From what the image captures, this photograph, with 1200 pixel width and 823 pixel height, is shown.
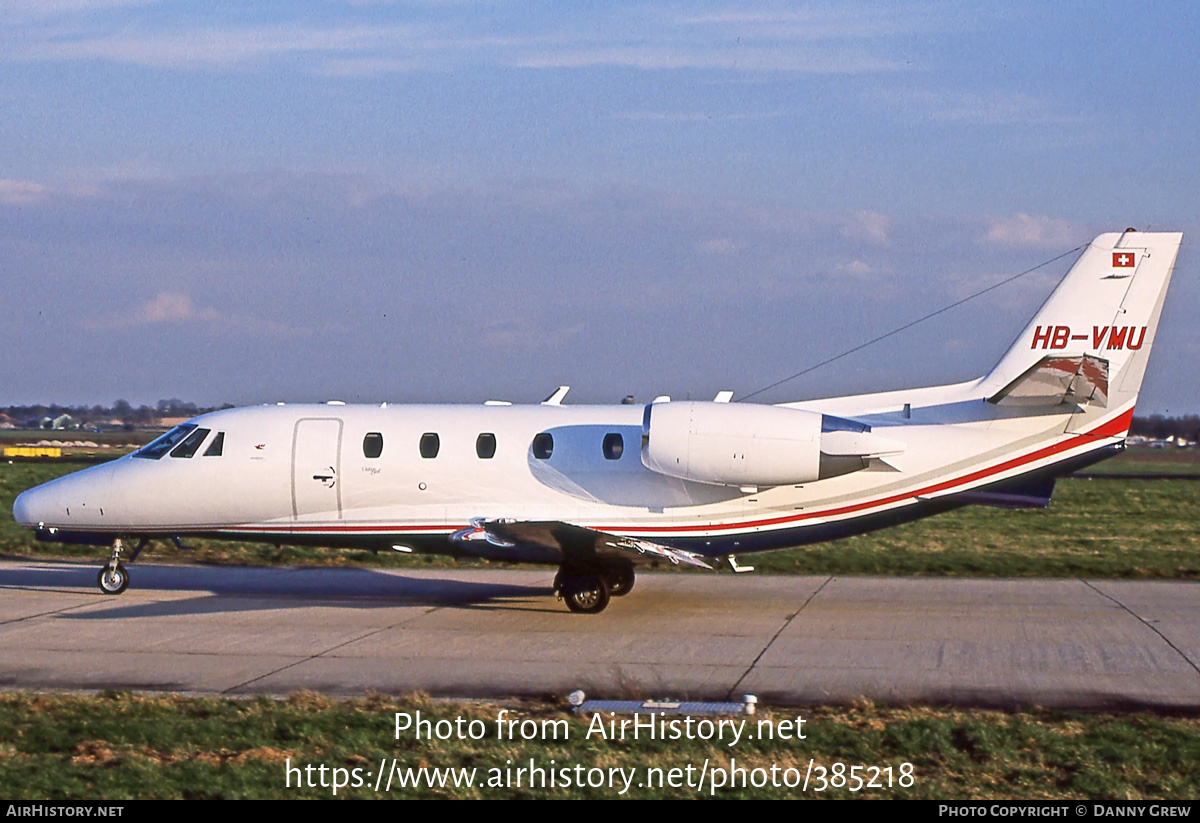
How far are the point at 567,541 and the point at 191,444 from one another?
599 cm

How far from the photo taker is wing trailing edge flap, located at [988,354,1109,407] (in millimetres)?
15023

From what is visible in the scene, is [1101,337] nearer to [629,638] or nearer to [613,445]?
[613,445]

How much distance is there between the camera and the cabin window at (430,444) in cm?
1742

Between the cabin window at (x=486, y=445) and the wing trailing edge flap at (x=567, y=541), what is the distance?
1024mm

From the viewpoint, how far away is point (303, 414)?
712 inches

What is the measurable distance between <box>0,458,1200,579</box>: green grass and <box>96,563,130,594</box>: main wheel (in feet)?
14.4

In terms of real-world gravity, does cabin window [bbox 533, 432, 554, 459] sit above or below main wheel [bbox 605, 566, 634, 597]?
above

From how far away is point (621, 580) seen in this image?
1830cm

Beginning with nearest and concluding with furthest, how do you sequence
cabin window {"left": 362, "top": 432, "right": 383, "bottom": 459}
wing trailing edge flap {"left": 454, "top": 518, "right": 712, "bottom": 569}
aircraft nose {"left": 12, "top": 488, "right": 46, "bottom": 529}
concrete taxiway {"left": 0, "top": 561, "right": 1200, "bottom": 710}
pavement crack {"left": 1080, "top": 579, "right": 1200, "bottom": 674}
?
concrete taxiway {"left": 0, "top": 561, "right": 1200, "bottom": 710}
pavement crack {"left": 1080, "top": 579, "right": 1200, "bottom": 674}
wing trailing edge flap {"left": 454, "top": 518, "right": 712, "bottom": 569}
cabin window {"left": 362, "top": 432, "right": 383, "bottom": 459}
aircraft nose {"left": 12, "top": 488, "right": 46, "bottom": 529}

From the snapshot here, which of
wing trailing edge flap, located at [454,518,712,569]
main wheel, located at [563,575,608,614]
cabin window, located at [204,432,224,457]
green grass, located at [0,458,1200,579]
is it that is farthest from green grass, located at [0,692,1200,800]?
green grass, located at [0,458,1200,579]

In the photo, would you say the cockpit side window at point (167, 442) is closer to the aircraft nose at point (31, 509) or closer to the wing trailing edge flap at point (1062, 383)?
the aircraft nose at point (31, 509)

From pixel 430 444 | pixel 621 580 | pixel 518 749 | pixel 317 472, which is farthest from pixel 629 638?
pixel 518 749

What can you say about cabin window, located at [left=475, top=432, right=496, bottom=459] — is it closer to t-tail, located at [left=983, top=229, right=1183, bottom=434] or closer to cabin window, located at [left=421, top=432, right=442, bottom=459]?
cabin window, located at [left=421, top=432, right=442, bottom=459]
